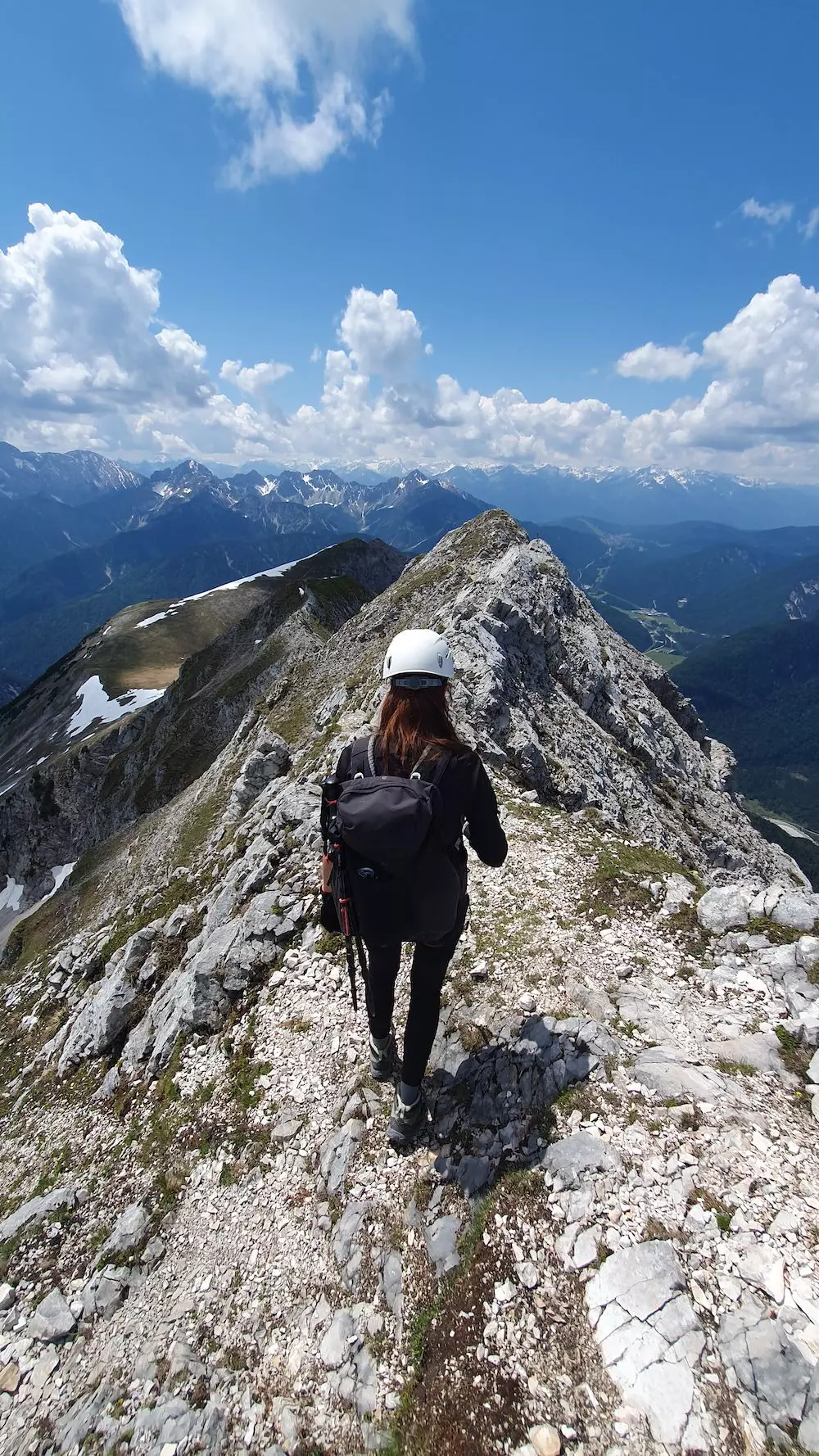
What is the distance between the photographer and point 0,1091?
1827cm

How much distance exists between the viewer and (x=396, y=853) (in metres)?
6.37

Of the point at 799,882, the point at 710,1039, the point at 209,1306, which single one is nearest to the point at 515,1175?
the point at 710,1039

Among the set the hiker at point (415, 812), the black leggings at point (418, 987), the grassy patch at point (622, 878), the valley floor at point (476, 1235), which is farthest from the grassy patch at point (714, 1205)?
the grassy patch at point (622, 878)

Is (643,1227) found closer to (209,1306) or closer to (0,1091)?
(209,1306)

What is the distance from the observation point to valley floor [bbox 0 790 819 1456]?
536 centimetres

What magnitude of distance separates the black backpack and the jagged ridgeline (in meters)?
3.38

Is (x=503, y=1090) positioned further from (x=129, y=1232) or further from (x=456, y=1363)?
(x=129, y=1232)

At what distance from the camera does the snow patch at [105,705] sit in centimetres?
10700

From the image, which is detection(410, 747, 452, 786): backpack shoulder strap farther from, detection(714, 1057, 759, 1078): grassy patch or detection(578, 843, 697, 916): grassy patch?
detection(578, 843, 697, 916): grassy patch

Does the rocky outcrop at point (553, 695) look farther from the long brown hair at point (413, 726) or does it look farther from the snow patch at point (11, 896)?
the snow patch at point (11, 896)

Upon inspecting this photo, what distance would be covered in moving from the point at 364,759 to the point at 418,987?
3023 millimetres

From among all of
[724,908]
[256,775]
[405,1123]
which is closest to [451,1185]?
[405,1123]

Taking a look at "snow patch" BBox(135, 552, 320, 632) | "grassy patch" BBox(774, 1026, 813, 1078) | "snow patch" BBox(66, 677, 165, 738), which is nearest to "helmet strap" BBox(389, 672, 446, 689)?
"grassy patch" BBox(774, 1026, 813, 1078)

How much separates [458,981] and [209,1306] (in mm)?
5428
